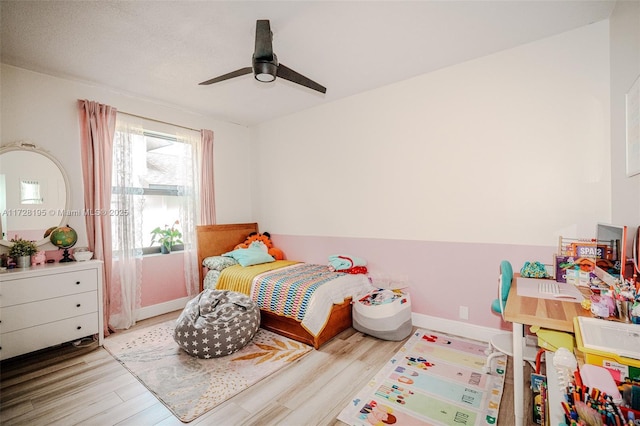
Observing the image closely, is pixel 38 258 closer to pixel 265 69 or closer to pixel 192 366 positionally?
pixel 192 366

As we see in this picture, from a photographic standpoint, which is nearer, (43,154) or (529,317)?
(529,317)

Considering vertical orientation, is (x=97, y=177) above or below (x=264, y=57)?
below

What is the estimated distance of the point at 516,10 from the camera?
6.96 ft

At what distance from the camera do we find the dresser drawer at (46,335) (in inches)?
94.5

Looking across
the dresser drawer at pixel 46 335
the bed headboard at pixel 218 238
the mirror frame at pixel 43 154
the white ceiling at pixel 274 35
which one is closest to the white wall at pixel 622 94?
the white ceiling at pixel 274 35

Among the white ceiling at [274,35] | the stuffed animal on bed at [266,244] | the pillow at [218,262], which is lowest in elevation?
the pillow at [218,262]

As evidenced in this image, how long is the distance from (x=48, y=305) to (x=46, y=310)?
0.14ft

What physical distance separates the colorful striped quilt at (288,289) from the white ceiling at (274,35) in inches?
85.4

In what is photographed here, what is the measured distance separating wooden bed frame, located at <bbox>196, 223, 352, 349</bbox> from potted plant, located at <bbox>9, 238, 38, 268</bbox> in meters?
1.66

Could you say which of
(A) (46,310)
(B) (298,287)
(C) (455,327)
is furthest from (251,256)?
(C) (455,327)

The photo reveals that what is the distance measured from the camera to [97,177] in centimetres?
317

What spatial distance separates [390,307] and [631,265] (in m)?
1.73

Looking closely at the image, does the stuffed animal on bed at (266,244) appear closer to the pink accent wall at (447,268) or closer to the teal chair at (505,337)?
the pink accent wall at (447,268)

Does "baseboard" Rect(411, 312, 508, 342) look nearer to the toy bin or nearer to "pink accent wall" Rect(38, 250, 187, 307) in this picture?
the toy bin
